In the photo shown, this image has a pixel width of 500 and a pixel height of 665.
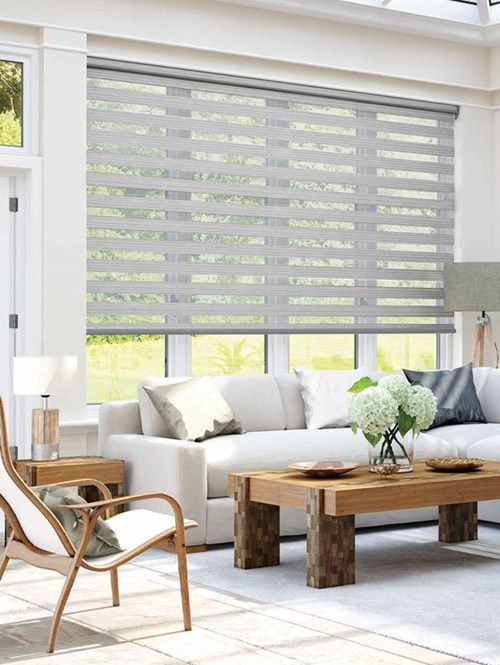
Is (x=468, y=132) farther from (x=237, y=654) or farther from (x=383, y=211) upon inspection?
(x=237, y=654)

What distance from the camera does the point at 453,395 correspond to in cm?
742

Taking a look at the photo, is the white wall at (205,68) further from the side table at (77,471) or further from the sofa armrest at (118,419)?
the side table at (77,471)

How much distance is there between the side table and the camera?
5.92 meters

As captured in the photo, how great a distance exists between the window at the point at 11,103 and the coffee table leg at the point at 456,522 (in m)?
3.24

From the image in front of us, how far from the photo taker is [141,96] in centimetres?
720

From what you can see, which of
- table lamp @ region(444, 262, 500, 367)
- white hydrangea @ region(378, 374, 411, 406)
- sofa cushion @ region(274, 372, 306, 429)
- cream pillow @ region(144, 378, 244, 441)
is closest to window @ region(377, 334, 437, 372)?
table lamp @ region(444, 262, 500, 367)

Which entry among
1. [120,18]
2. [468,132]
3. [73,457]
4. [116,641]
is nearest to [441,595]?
[116,641]

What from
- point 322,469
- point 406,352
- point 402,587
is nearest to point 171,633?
point 402,587

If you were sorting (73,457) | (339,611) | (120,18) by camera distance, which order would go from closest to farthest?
(339,611) < (73,457) < (120,18)

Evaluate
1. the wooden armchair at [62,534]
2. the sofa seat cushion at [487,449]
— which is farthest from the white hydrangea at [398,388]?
the wooden armchair at [62,534]

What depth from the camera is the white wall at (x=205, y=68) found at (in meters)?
6.78

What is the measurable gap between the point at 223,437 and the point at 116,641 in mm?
2495

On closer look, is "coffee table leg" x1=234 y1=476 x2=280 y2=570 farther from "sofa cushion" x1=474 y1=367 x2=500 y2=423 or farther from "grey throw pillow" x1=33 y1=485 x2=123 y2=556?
"sofa cushion" x1=474 y1=367 x2=500 y2=423

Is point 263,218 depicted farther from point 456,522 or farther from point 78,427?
point 456,522
